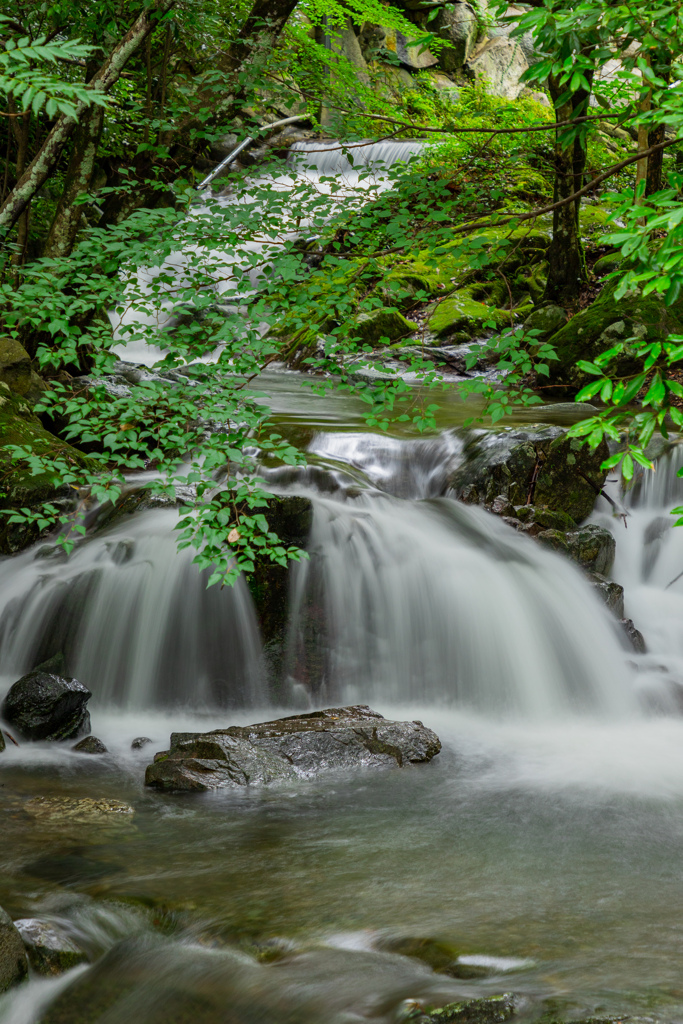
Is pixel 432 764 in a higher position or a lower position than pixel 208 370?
lower

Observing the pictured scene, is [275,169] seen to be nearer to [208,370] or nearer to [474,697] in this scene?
[208,370]

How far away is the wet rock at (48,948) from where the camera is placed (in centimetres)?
271

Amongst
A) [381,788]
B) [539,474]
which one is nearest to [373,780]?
[381,788]

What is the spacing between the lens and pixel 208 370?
458 centimetres

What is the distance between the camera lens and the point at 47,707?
4.97m

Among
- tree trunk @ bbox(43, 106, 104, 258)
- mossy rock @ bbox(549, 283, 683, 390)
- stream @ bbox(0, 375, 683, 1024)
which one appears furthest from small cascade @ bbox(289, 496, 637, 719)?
mossy rock @ bbox(549, 283, 683, 390)

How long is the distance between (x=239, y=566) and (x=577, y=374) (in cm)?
701

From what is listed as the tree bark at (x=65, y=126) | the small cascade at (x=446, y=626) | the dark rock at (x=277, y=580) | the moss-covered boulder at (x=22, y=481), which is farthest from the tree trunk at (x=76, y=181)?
the small cascade at (x=446, y=626)

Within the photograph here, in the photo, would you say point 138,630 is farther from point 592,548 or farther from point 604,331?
point 604,331

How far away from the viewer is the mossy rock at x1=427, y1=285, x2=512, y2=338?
40.0ft

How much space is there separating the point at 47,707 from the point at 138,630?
0.99m

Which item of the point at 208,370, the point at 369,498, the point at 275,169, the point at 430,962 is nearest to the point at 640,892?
the point at 430,962

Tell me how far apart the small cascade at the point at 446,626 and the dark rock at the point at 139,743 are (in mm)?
1174

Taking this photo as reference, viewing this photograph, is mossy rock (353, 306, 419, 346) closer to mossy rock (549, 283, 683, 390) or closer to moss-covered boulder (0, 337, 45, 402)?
mossy rock (549, 283, 683, 390)
